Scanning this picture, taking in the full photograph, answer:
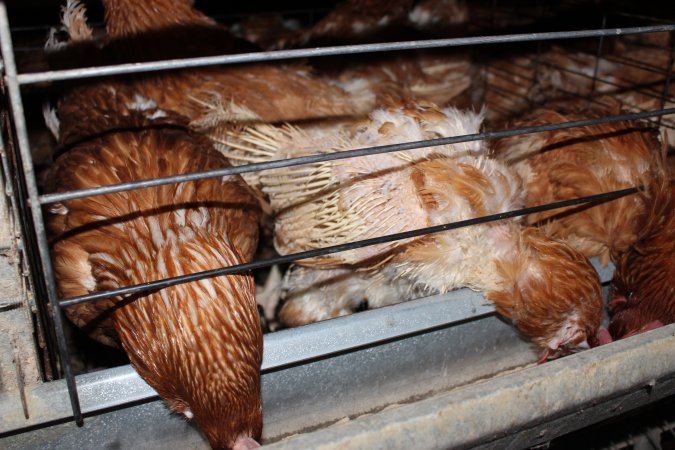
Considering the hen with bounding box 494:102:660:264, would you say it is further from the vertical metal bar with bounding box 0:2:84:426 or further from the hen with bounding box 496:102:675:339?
the vertical metal bar with bounding box 0:2:84:426

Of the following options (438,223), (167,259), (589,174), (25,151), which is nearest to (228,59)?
(25,151)

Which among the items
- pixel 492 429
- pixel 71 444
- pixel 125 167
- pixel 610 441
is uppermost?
pixel 125 167

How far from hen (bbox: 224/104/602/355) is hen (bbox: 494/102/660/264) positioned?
241 millimetres

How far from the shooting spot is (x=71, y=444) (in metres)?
1.22

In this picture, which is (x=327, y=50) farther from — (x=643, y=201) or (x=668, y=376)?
(x=643, y=201)

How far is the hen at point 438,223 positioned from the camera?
151cm

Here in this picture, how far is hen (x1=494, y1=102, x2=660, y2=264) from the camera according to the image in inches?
68.7

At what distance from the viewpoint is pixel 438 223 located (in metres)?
1.53

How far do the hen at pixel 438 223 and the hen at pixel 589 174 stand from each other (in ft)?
0.79

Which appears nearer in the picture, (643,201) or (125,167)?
(125,167)

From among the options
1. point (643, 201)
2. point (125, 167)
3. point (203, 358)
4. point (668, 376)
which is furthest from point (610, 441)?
point (125, 167)

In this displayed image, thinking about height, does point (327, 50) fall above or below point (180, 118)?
above

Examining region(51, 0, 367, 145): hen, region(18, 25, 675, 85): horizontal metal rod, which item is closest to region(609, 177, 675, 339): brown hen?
region(18, 25, 675, 85): horizontal metal rod

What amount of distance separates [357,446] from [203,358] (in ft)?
1.35
